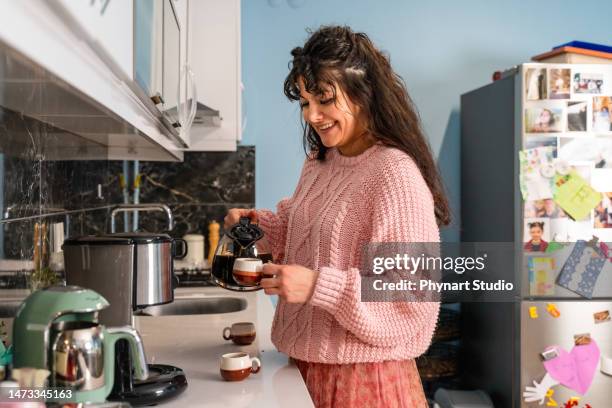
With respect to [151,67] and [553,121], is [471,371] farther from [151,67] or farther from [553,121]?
[151,67]

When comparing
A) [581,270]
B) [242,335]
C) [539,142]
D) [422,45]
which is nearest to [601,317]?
[581,270]

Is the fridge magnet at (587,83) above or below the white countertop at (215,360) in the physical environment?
above

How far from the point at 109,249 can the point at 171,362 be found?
0.42 meters

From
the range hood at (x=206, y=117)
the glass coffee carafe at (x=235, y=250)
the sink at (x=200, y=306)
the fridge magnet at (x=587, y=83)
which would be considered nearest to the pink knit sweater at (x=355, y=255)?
the glass coffee carafe at (x=235, y=250)

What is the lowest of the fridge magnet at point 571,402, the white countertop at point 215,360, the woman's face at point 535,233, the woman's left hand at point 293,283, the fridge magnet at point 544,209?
the fridge magnet at point 571,402

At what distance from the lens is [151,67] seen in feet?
3.98

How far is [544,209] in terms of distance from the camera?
9.50 ft

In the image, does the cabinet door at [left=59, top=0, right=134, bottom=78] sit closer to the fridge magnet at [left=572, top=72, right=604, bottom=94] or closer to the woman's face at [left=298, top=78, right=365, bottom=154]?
the woman's face at [left=298, top=78, right=365, bottom=154]

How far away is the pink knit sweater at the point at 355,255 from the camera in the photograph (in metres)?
1.36

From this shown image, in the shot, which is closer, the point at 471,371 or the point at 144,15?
the point at 144,15

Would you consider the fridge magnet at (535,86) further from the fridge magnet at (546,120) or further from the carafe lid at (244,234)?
the carafe lid at (244,234)

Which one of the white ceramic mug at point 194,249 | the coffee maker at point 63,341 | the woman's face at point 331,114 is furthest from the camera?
the white ceramic mug at point 194,249

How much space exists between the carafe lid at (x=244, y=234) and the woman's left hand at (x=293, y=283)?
0.16 m

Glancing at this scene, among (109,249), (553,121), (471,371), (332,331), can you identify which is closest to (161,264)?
(109,249)
